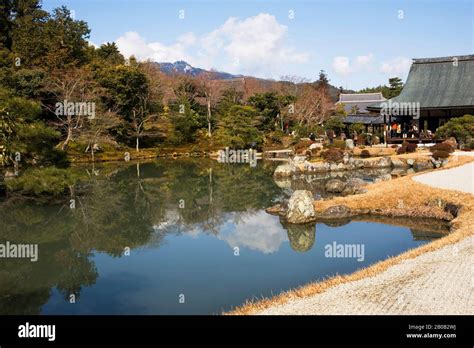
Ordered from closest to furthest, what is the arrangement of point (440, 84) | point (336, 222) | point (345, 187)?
point (336, 222) → point (345, 187) → point (440, 84)

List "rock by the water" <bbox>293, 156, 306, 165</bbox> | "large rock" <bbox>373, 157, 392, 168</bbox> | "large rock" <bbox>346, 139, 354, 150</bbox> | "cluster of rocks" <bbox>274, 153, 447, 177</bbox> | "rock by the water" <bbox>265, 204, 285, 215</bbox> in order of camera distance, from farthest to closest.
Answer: "large rock" <bbox>346, 139, 354, 150</bbox>, "rock by the water" <bbox>293, 156, 306, 165</bbox>, "large rock" <bbox>373, 157, 392, 168</bbox>, "cluster of rocks" <bbox>274, 153, 447, 177</bbox>, "rock by the water" <bbox>265, 204, 285, 215</bbox>

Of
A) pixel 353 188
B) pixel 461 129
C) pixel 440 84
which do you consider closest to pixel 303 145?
pixel 440 84

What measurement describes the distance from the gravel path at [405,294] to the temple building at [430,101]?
2224cm

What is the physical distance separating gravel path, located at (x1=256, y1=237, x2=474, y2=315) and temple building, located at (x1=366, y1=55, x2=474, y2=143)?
73.0ft

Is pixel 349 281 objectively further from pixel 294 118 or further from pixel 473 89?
pixel 294 118

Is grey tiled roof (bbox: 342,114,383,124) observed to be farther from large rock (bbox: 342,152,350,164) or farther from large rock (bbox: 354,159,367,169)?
large rock (bbox: 354,159,367,169)

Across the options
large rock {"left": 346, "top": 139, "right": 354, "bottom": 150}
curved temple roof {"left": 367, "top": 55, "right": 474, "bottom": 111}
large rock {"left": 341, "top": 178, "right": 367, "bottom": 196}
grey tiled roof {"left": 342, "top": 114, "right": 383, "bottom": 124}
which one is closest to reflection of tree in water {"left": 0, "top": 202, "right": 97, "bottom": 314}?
large rock {"left": 341, "top": 178, "right": 367, "bottom": 196}

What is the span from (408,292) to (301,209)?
252 inches

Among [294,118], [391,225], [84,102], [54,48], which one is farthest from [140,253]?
[294,118]

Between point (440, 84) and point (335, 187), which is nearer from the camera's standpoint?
point (335, 187)

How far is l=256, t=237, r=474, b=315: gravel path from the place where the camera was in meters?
4.95

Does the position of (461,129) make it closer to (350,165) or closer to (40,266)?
(350,165)

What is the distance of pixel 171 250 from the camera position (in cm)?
1006
